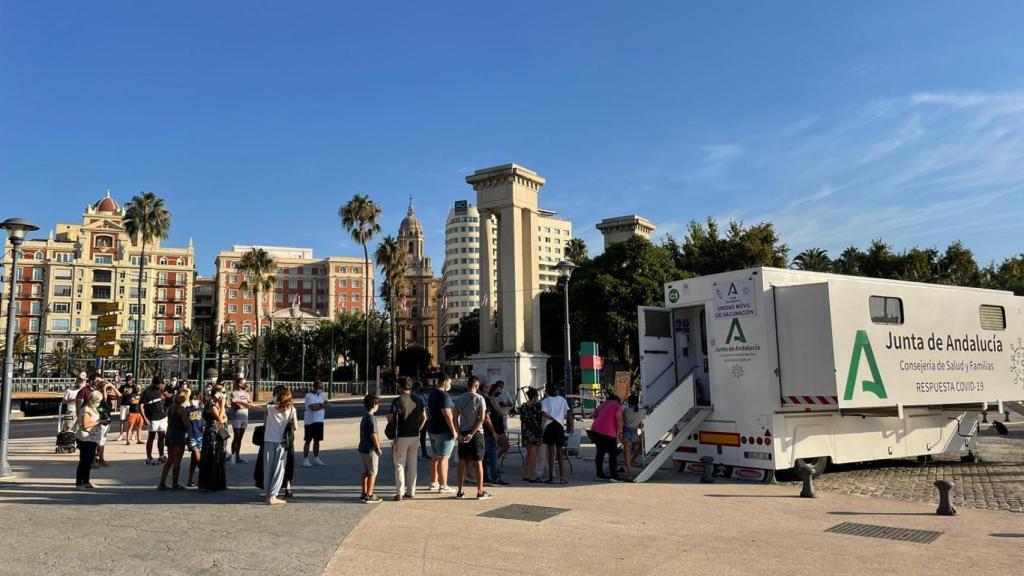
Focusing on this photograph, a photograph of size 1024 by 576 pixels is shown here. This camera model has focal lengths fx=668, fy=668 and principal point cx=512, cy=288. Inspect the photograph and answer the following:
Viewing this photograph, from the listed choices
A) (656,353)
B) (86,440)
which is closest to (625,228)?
(656,353)

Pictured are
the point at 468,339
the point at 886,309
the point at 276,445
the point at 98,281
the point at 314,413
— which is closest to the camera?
the point at 276,445

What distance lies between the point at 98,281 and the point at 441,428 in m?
106

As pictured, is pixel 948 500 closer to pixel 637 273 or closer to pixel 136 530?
pixel 136 530

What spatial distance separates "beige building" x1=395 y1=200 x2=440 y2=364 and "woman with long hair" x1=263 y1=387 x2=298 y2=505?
126 m

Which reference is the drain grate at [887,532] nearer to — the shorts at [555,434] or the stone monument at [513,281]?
the shorts at [555,434]

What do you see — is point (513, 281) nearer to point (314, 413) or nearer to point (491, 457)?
point (314, 413)

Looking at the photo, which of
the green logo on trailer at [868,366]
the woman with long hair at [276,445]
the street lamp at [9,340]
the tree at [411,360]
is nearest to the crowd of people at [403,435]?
the woman with long hair at [276,445]

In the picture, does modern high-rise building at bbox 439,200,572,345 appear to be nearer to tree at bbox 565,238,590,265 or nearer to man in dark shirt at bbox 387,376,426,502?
tree at bbox 565,238,590,265

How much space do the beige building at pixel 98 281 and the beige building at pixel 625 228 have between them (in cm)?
7030

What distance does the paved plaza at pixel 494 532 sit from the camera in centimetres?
621

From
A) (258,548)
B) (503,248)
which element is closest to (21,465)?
(258,548)

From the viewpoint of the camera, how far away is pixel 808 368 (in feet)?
34.3

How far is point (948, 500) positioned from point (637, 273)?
33886 mm

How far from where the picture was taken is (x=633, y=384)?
31.1 m
